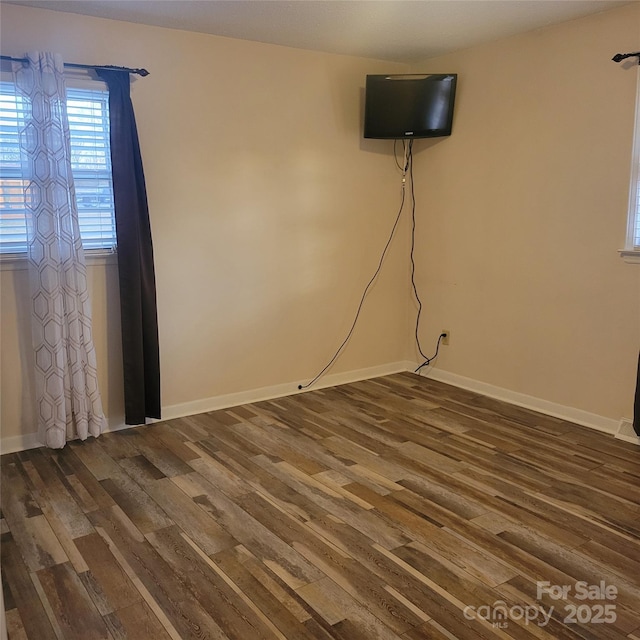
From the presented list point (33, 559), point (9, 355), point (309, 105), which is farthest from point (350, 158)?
point (33, 559)

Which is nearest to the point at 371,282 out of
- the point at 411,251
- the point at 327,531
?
the point at 411,251

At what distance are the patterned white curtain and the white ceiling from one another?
499 millimetres

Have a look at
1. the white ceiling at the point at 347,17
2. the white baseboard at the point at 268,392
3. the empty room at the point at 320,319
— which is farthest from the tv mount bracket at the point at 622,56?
the white baseboard at the point at 268,392

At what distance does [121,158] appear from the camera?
3484 millimetres

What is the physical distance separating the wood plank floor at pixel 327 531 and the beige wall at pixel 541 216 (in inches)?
19.4

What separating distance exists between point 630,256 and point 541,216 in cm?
64

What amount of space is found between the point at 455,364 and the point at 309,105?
219 centimetres

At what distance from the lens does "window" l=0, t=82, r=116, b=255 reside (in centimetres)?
326

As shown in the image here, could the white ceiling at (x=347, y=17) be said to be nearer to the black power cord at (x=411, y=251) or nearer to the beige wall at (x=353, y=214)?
the beige wall at (x=353, y=214)

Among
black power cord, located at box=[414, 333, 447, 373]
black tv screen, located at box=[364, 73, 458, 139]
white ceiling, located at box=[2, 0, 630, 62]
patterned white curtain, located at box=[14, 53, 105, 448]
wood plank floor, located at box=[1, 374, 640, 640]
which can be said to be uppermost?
white ceiling, located at box=[2, 0, 630, 62]

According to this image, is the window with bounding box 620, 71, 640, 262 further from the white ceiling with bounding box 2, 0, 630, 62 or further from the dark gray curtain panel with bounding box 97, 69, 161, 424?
the dark gray curtain panel with bounding box 97, 69, 161, 424

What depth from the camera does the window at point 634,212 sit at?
342 centimetres

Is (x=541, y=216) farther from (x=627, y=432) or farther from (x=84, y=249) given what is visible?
(x=84, y=249)

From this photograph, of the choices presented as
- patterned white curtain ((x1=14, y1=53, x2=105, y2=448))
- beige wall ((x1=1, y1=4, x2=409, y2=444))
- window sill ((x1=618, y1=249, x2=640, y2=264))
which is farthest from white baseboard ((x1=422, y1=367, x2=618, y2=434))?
patterned white curtain ((x1=14, y1=53, x2=105, y2=448))
